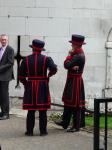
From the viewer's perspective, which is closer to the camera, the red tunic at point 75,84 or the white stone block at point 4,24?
the red tunic at point 75,84

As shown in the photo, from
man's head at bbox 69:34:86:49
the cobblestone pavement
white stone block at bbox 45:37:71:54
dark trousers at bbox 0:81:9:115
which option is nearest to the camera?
the cobblestone pavement

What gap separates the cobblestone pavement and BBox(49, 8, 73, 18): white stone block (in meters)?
2.94

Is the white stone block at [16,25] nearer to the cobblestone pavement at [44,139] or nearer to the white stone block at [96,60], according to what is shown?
the white stone block at [96,60]

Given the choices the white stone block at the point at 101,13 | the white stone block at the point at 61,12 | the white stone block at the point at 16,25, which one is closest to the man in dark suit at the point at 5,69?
the white stone block at the point at 16,25

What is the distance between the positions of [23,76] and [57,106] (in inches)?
129

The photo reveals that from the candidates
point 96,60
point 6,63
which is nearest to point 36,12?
point 96,60

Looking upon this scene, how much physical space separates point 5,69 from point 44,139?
2.43 meters

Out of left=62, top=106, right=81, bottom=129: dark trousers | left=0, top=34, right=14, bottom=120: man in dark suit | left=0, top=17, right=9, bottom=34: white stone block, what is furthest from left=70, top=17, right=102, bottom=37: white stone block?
left=62, top=106, right=81, bottom=129: dark trousers

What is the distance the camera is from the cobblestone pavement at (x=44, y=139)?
31.0 ft

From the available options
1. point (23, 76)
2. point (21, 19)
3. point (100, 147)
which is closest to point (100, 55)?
point (21, 19)

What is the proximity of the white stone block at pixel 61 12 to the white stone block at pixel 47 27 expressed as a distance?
11cm

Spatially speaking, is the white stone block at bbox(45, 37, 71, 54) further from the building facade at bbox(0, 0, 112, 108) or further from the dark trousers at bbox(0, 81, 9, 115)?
the dark trousers at bbox(0, 81, 9, 115)

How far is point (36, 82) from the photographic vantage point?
10.5m

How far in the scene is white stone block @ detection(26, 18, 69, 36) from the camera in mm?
13641
